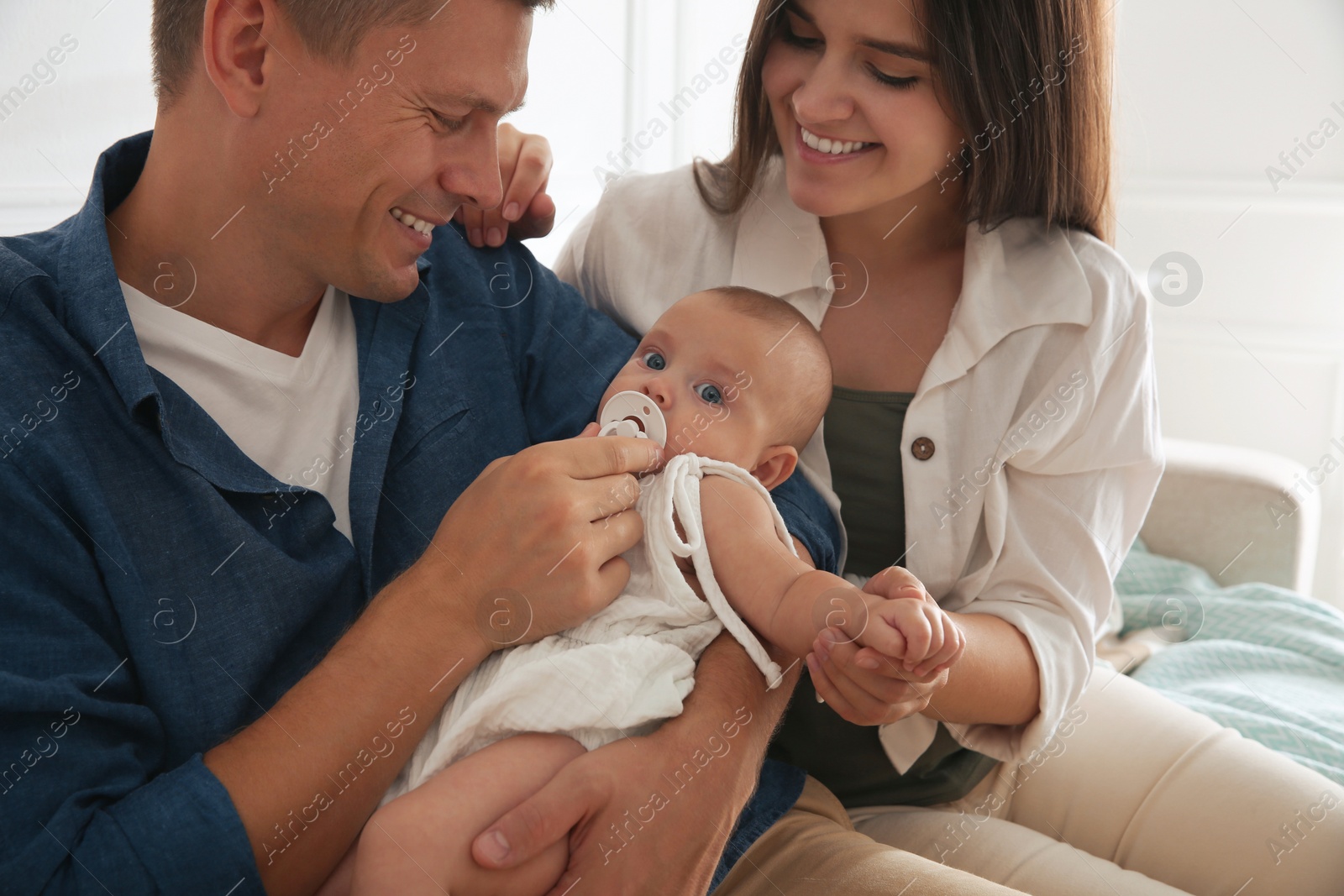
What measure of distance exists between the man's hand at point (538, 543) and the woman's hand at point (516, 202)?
0.49 meters

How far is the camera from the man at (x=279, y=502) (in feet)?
3.30

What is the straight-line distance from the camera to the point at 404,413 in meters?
1.38

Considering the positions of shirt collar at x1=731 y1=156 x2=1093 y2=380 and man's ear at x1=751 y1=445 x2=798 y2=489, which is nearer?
man's ear at x1=751 y1=445 x2=798 y2=489

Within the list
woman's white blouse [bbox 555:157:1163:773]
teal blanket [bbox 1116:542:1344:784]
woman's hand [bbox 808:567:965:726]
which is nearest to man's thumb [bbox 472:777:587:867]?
woman's hand [bbox 808:567:965:726]

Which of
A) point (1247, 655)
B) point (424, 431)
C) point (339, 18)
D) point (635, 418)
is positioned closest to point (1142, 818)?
point (1247, 655)

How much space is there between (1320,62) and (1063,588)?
9.73 feet

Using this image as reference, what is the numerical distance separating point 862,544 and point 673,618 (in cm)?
45

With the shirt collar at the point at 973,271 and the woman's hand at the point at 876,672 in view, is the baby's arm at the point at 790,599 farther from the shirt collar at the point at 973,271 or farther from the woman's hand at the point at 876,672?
the shirt collar at the point at 973,271

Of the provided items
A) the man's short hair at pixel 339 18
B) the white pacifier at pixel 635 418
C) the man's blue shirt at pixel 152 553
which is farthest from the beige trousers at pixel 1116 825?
the man's short hair at pixel 339 18

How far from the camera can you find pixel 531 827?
1.01 m

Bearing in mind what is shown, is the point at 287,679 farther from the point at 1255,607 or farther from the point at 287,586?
the point at 1255,607

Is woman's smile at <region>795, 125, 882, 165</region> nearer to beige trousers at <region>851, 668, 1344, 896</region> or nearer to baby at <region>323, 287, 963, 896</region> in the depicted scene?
baby at <region>323, 287, 963, 896</region>

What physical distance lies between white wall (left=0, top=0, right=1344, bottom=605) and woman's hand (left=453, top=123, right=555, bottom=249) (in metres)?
1.75

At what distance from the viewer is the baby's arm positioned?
3.32 ft
